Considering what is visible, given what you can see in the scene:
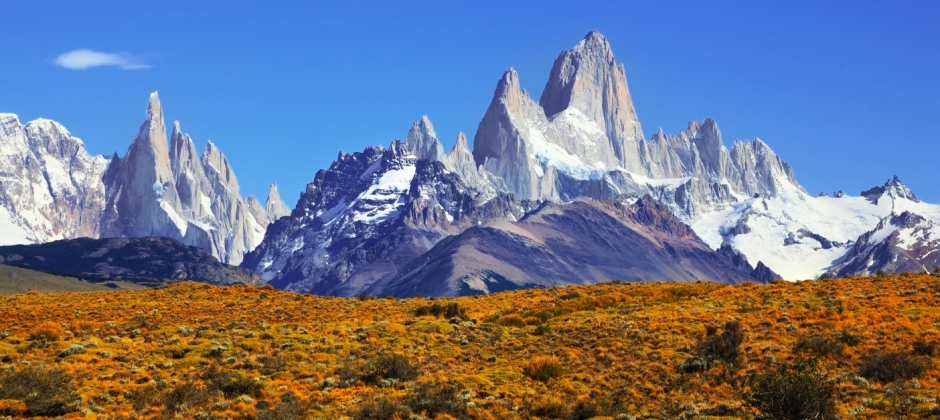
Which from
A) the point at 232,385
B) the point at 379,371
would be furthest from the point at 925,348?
the point at 232,385

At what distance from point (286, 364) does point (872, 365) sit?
23.9 metres

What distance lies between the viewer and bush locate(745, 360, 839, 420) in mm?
35125

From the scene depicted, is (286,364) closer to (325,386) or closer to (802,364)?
(325,386)

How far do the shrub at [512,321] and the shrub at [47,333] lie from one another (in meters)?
22.9

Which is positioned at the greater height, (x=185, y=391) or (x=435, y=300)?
(x=435, y=300)

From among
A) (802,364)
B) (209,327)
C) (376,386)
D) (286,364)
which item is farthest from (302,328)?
(802,364)

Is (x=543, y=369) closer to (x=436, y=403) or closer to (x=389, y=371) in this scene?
(x=389, y=371)

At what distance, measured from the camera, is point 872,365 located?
41438 mm

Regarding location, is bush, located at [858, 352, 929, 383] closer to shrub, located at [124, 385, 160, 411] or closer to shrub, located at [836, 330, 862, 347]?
shrub, located at [836, 330, 862, 347]

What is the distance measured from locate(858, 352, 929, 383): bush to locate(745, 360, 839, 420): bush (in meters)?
4.49

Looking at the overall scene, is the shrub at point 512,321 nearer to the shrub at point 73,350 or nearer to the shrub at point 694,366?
the shrub at point 694,366

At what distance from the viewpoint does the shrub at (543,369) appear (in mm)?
43472

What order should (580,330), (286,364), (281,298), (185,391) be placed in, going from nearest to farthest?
(185,391) < (286,364) < (580,330) < (281,298)

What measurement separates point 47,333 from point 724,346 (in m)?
30.8
